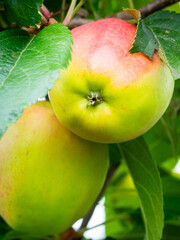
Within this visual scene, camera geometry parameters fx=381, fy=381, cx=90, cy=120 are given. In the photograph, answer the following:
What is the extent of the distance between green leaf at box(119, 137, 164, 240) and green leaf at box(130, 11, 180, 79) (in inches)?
9.3

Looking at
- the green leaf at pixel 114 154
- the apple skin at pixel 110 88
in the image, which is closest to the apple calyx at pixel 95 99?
the apple skin at pixel 110 88

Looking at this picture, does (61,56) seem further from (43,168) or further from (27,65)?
(43,168)

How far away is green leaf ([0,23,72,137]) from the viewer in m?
0.47

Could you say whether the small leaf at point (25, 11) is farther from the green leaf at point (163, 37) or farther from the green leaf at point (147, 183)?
the green leaf at point (147, 183)

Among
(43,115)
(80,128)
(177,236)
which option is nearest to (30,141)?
(43,115)

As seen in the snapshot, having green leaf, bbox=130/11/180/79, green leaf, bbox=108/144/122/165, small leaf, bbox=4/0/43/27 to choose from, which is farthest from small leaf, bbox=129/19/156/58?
green leaf, bbox=108/144/122/165

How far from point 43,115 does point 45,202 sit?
0.16 m

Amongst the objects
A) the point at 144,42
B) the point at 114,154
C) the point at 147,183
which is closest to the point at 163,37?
the point at 144,42

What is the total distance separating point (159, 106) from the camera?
0.54 m

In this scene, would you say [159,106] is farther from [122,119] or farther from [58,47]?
[58,47]

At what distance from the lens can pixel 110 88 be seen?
50 centimetres

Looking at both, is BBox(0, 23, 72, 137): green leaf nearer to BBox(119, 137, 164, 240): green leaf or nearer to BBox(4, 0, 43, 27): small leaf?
BBox(4, 0, 43, 27): small leaf

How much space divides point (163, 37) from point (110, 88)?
161mm

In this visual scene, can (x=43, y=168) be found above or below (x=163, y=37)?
below
